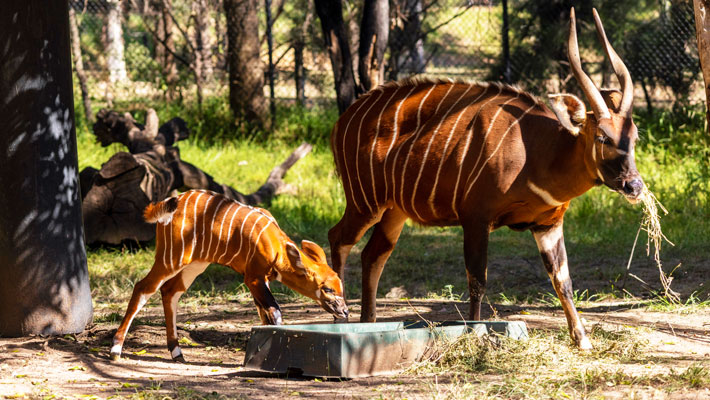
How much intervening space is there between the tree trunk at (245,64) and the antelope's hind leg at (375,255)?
22.5 ft

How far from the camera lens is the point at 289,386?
404 centimetres

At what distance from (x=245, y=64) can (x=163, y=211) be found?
7418 millimetres

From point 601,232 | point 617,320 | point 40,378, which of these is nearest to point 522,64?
point 601,232

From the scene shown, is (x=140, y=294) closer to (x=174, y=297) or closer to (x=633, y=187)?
(x=174, y=297)

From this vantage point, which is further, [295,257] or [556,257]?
[556,257]

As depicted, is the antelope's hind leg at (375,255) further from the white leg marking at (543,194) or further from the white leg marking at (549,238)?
the white leg marking at (543,194)

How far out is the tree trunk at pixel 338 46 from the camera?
8.00 meters

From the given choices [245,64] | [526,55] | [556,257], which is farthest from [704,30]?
[245,64]

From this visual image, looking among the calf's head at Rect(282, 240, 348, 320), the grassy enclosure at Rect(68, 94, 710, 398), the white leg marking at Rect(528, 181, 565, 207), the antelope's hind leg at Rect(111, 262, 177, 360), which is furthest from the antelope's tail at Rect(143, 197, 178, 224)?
the white leg marking at Rect(528, 181, 565, 207)

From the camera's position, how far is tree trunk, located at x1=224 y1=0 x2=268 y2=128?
467 inches

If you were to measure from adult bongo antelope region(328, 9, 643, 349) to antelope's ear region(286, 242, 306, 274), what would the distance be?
29.5 inches

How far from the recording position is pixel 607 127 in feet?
14.1

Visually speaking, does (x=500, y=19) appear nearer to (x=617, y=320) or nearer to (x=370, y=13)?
(x=370, y=13)

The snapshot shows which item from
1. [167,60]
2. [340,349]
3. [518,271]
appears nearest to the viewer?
[340,349]
